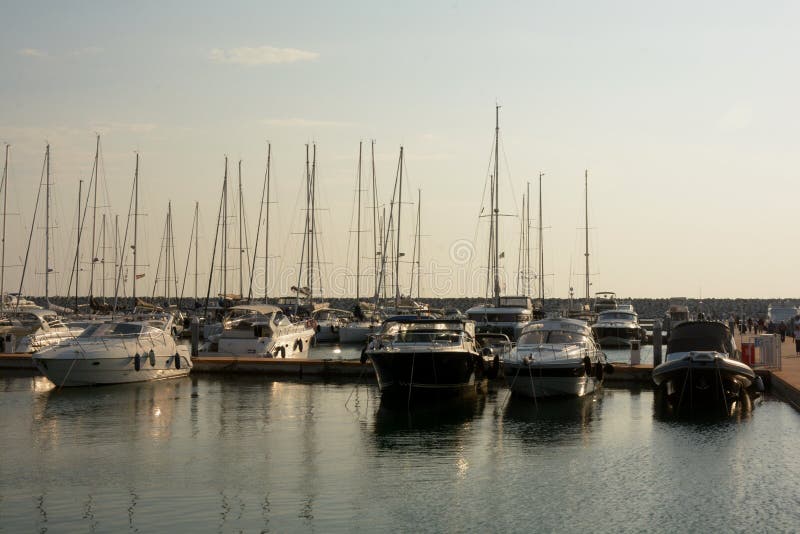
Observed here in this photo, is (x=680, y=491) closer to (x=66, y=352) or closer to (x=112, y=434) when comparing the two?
(x=112, y=434)

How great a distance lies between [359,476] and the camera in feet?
71.8

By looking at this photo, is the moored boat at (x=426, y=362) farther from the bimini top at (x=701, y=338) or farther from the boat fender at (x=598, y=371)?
the bimini top at (x=701, y=338)

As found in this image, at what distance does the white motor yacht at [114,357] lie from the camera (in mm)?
36625

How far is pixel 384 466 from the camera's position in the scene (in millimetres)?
22953

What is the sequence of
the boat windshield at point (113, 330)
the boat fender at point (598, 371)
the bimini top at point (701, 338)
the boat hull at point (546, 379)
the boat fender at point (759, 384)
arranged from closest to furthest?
the boat hull at point (546, 379) < the boat fender at point (759, 384) < the bimini top at point (701, 338) < the boat fender at point (598, 371) < the boat windshield at point (113, 330)

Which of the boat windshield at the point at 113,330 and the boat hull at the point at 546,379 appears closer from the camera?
the boat hull at the point at 546,379

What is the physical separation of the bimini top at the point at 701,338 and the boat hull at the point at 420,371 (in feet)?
24.3

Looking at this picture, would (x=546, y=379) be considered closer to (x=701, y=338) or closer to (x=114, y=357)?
(x=701, y=338)

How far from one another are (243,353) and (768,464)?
26.8 m

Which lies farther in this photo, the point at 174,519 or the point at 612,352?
the point at 612,352

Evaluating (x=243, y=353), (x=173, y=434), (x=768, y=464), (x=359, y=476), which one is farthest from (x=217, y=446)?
(x=243, y=353)

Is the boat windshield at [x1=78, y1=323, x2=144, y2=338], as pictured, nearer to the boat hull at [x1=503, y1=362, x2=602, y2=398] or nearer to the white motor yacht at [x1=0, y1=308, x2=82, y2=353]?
the white motor yacht at [x1=0, y1=308, x2=82, y2=353]

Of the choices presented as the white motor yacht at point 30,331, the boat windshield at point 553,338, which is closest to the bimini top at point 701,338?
the boat windshield at point 553,338

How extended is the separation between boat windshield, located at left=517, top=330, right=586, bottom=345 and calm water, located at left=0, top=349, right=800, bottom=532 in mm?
2217
